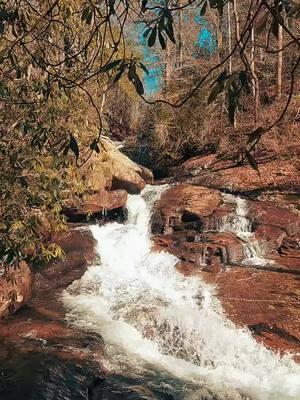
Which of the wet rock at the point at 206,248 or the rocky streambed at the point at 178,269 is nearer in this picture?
the rocky streambed at the point at 178,269

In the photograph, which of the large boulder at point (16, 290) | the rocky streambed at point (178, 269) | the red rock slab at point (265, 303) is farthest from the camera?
the large boulder at point (16, 290)

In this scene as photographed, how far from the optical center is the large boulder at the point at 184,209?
13.9m

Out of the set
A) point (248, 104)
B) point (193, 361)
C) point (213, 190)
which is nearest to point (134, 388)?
Result: point (193, 361)

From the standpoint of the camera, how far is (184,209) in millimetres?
14281

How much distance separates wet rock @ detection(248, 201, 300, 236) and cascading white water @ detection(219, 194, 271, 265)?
234 millimetres

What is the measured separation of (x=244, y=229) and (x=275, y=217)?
0.94 meters

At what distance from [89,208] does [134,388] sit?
8169 millimetres

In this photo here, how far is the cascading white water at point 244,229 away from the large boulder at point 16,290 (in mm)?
5170

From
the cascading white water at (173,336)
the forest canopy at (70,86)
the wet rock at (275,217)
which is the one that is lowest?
the cascading white water at (173,336)

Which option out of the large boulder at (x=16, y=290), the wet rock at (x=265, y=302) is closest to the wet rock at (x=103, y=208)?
the large boulder at (x=16, y=290)

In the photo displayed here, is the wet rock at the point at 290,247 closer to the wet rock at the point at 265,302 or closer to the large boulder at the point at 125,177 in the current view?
the wet rock at the point at 265,302

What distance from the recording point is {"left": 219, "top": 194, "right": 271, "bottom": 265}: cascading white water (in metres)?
12.2

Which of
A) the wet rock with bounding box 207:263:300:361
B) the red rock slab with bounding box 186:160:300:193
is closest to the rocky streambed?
the wet rock with bounding box 207:263:300:361

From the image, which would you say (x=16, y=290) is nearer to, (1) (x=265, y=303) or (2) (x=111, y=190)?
(1) (x=265, y=303)
